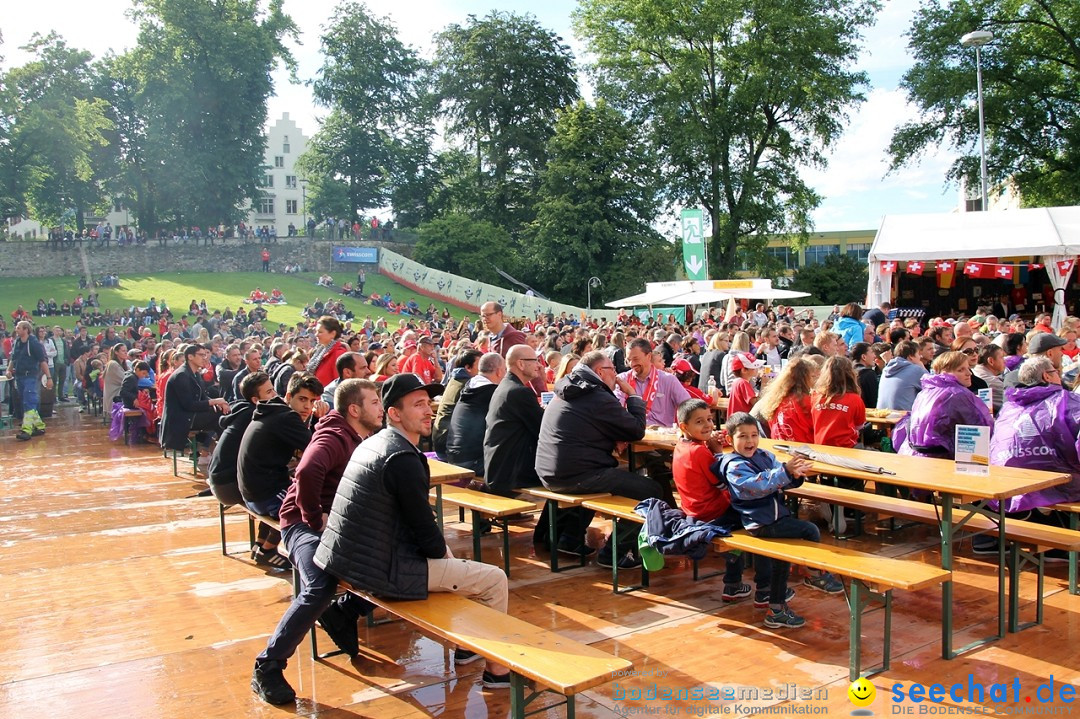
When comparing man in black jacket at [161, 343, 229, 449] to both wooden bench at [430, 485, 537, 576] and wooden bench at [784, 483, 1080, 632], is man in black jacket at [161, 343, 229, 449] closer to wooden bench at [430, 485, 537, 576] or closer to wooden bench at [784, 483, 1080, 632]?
wooden bench at [430, 485, 537, 576]

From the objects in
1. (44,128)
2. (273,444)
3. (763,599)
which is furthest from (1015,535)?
(44,128)

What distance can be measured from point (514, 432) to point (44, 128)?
124 ft

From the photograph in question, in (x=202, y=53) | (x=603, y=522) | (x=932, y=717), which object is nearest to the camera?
(x=932, y=717)

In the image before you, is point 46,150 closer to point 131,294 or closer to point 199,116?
point 131,294

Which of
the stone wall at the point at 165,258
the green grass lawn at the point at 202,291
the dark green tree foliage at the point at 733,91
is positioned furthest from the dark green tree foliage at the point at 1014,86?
the stone wall at the point at 165,258

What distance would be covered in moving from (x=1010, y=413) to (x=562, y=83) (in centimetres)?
4397

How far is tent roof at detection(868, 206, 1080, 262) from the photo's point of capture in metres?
16.1

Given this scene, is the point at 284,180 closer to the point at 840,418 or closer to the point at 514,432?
the point at 514,432

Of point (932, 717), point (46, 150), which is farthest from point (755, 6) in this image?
point (932, 717)

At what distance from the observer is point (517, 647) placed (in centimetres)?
326

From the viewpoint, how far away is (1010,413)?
18.0 feet

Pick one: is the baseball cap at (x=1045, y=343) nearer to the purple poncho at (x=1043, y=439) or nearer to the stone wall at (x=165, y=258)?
the purple poncho at (x=1043, y=439)

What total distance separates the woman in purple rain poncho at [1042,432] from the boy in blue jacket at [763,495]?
172 centimetres

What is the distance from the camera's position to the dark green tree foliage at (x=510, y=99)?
45.5 m
